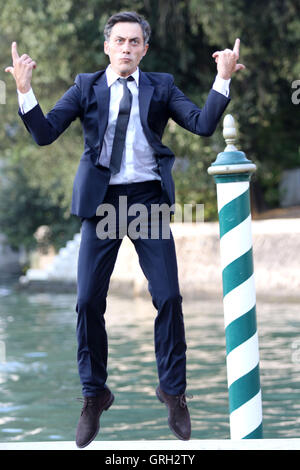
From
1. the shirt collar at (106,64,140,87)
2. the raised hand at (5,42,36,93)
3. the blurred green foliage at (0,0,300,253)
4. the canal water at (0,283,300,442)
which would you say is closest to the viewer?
the raised hand at (5,42,36,93)

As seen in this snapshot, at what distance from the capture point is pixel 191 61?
23688 mm

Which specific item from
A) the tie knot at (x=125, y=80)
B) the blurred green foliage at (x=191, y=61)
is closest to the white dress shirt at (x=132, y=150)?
the tie knot at (x=125, y=80)

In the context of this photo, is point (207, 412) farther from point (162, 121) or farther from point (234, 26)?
point (234, 26)

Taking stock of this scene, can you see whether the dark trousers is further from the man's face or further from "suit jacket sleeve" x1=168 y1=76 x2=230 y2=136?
the man's face

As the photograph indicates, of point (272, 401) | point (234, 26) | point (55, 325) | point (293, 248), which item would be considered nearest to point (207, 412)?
point (272, 401)

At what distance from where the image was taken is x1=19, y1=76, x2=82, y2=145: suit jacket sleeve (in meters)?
4.66

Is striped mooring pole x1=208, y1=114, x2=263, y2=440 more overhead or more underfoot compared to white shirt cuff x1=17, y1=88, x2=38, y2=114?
more underfoot

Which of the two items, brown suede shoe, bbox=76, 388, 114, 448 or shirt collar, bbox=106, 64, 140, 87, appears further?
shirt collar, bbox=106, 64, 140, 87

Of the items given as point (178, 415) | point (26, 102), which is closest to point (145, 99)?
point (26, 102)

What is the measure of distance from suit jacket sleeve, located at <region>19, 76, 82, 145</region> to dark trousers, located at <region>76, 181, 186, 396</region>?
428mm

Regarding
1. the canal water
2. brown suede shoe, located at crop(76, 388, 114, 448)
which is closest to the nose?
brown suede shoe, located at crop(76, 388, 114, 448)

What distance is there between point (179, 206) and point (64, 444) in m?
21.4

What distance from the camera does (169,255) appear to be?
484 centimetres

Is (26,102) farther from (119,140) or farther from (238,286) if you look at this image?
(238,286)
